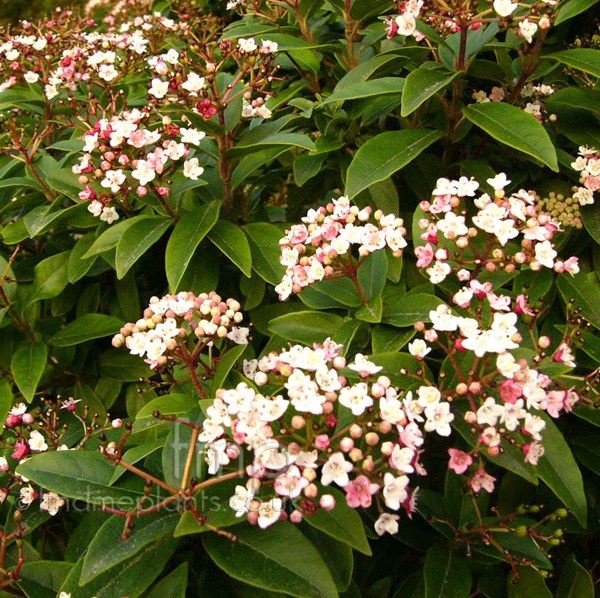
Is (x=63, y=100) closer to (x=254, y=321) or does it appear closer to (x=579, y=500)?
(x=254, y=321)

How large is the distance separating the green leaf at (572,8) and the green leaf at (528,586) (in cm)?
191

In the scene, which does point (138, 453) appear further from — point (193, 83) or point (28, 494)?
point (193, 83)

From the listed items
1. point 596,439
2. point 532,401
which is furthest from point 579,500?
point 596,439

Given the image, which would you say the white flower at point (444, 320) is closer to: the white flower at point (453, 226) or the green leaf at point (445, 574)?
the white flower at point (453, 226)

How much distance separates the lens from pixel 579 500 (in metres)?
1.77

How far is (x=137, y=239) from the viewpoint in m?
2.36

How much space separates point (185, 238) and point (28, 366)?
869mm

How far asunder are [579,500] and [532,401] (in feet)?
1.39

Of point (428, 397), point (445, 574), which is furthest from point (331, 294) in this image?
point (445, 574)

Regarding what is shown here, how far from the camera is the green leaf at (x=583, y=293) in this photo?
2.21 meters

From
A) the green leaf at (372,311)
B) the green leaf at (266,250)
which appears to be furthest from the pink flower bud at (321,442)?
the green leaf at (266,250)

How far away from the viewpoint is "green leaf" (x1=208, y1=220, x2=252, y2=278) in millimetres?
2289

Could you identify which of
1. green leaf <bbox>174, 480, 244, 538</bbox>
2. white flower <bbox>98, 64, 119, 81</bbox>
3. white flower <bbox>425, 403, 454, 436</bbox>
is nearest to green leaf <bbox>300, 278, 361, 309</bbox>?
white flower <bbox>425, 403, 454, 436</bbox>

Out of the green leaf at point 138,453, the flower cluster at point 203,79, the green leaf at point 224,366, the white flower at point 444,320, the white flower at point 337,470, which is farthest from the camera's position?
the flower cluster at point 203,79
